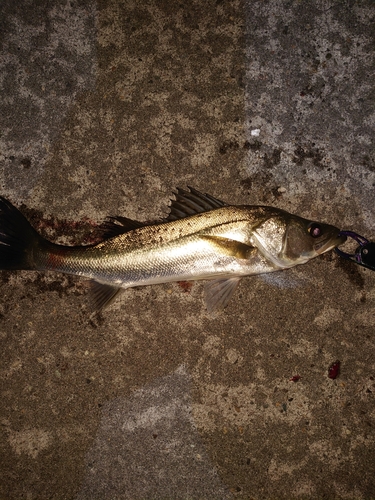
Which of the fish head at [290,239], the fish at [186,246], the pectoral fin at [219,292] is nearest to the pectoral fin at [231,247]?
the fish at [186,246]

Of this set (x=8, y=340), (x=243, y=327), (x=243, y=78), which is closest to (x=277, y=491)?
(x=243, y=327)

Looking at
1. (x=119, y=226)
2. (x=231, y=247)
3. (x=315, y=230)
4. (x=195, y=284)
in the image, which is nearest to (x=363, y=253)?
(x=315, y=230)

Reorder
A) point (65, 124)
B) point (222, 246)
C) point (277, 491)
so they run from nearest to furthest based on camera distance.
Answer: point (222, 246)
point (277, 491)
point (65, 124)

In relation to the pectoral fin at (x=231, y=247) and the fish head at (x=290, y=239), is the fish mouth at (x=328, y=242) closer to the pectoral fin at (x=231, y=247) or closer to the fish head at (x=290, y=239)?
the fish head at (x=290, y=239)

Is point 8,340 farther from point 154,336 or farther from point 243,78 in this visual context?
point 243,78

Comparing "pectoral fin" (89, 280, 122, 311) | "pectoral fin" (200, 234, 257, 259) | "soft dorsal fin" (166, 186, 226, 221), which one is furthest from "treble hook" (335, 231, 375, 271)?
"pectoral fin" (89, 280, 122, 311)
